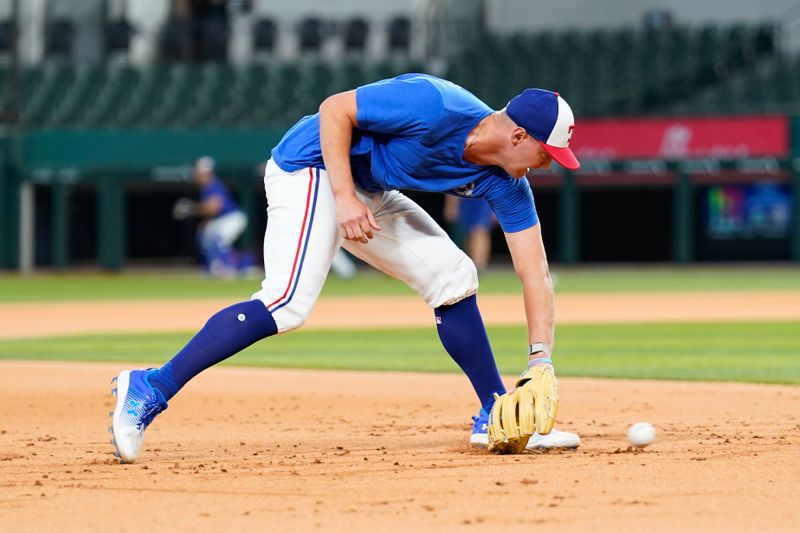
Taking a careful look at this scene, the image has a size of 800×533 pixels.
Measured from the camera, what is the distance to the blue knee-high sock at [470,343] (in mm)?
5121

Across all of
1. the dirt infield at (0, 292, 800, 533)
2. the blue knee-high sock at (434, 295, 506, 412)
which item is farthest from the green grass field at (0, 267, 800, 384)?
the blue knee-high sock at (434, 295, 506, 412)

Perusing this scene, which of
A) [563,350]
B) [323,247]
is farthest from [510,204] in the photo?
[563,350]

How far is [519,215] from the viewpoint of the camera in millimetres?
4859

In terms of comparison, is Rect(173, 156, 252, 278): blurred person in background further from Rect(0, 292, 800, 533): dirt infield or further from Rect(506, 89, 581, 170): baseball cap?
Rect(506, 89, 581, 170): baseball cap

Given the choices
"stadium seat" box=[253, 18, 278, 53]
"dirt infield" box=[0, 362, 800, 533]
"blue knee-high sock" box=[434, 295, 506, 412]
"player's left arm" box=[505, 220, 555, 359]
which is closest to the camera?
"dirt infield" box=[0, 362, 800, 533]

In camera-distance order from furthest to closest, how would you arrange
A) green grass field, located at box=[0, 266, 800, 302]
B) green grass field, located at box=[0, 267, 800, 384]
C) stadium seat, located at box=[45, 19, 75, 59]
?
stadium seat, located at box=[45, 19, 75, 59] < green grass field, located at box=[0, 266, 800, 302] < green grass field, located at box=[0, 267, 800, 384]

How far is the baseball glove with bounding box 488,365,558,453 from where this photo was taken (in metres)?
4.71

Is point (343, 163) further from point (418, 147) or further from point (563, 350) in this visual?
point (563, 350)

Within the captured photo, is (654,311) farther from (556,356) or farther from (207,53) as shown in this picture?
(207,53)

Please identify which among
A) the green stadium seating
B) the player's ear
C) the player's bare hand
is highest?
the green stadium seating

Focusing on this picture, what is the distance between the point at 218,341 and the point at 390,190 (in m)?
0.88

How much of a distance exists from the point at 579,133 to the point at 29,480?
2021cm

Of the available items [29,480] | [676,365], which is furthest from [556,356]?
[29,480]

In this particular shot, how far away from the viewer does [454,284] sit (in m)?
5.04
